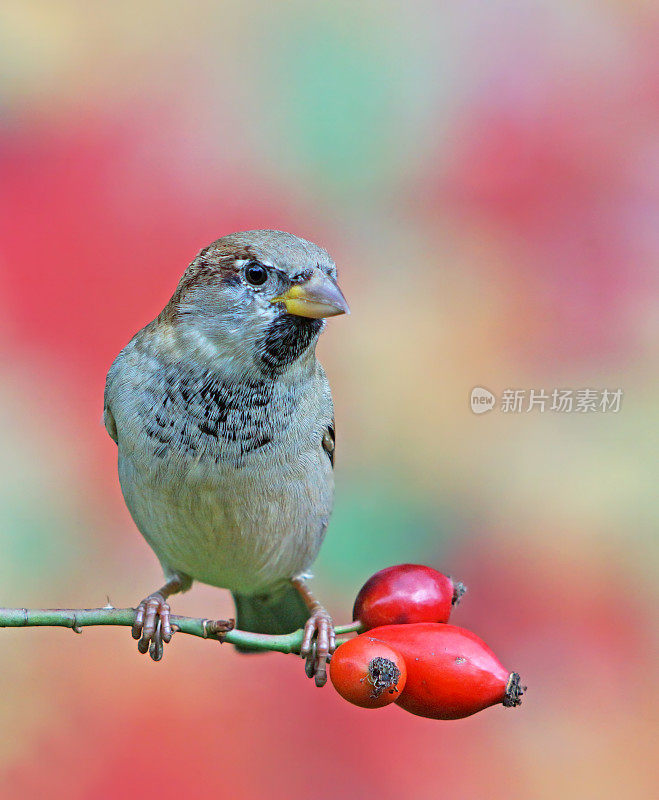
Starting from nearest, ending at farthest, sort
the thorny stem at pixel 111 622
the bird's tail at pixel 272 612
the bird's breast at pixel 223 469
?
the thorny stem at pixel 111 622
the bird's breast at pixel 223 469
the bird's tail at pixel 272 612

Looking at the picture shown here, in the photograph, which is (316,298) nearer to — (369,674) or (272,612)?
(369,674)

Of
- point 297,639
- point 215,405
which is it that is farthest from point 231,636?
point 215,405

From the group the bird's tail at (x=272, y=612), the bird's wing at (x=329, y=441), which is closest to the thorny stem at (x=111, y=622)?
the bird's wing at (x=329, y=441)

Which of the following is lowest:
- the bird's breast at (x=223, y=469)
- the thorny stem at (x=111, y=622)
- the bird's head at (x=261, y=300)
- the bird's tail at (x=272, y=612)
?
the bird's tail at (x=272, y=612)

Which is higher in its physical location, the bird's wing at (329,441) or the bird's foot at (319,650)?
the bird's wing at (329,441)

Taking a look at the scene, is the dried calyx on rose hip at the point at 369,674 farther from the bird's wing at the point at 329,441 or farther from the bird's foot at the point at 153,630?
the bird's wing at the point at 329,441

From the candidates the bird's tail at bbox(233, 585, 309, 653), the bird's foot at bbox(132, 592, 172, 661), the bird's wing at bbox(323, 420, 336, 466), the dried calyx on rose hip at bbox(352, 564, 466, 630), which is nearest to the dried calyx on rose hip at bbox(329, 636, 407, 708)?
the dried calyx on rose hip at bbox(352, 564, 466, 630)

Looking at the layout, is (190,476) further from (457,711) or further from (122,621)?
(457,711)

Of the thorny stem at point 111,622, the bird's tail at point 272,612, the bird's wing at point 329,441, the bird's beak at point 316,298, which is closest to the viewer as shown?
the thorny stem at point 111,622
